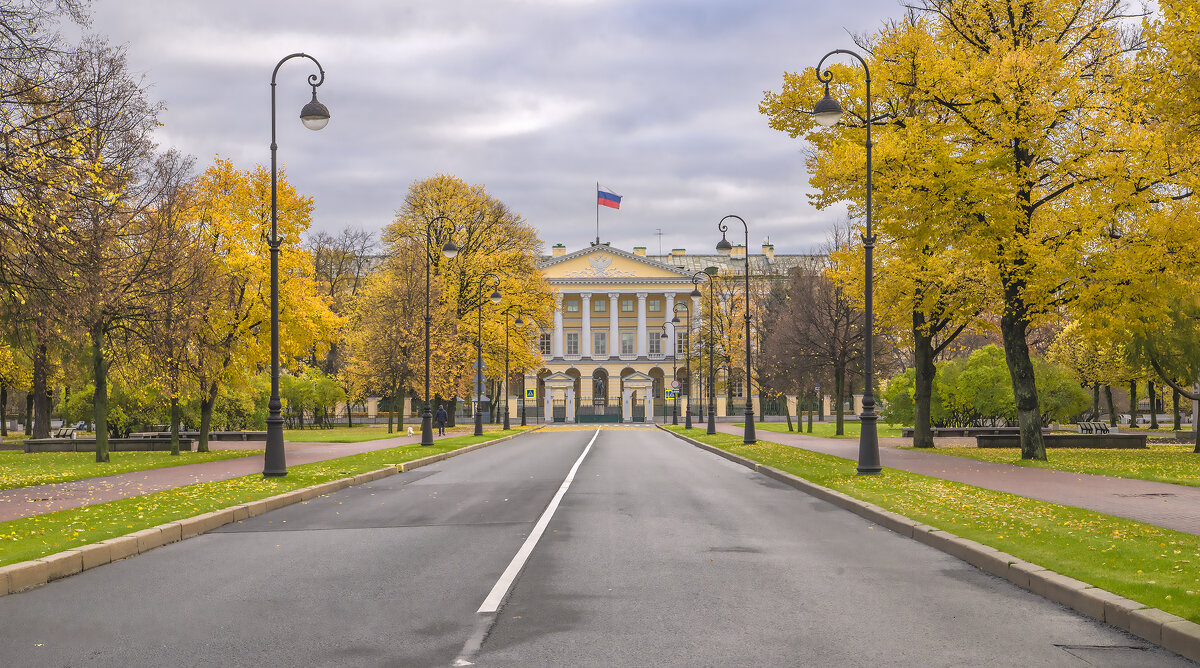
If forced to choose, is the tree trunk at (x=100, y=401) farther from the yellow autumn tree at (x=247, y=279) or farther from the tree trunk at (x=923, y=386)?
the tree trunk at (x=923, y=386)

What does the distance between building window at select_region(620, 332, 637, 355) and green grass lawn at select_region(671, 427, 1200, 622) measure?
91.1 metres

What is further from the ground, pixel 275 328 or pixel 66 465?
pixel 275 328

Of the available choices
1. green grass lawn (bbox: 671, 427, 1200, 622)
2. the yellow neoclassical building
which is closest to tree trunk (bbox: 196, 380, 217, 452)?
green grass lawn (bbox: 671, 427, 1200, 622)

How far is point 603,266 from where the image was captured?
10744 centimetres

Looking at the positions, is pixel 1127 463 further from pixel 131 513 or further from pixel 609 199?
pixel 609 199

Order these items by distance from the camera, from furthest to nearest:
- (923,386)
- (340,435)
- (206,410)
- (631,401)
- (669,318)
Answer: (669,318) < (631,401) < (340,435) < (923,386) < (206,410)

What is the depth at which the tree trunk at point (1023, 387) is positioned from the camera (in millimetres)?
24094

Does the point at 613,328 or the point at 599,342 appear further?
the point at 599,342

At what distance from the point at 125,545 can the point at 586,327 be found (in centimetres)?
9805

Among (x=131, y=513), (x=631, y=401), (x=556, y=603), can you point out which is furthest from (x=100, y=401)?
(x=631, y=401)

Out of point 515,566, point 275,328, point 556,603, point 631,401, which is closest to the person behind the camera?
point 556,603

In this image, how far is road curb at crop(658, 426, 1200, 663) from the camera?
589 cm

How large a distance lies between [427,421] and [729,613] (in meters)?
28.9

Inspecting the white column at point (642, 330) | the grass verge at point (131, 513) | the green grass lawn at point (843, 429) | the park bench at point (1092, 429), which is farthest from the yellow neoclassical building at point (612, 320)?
the grass verge at point (131, 513)
